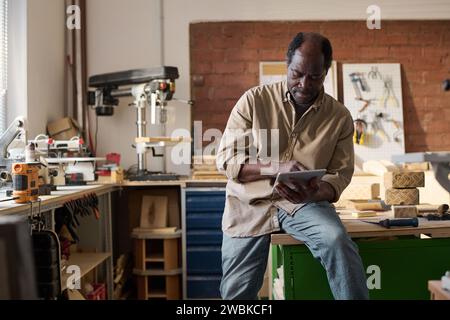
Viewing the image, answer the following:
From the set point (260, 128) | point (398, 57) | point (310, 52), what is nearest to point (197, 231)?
point (260, 128)

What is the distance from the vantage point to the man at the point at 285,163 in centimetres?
169

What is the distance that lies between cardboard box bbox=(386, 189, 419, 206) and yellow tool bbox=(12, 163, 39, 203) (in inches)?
58.3

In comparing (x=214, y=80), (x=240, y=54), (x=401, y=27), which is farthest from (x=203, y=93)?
(x=401, y=27)

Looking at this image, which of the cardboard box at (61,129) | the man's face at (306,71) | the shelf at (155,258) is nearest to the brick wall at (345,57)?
the cardboard box at (61,129)

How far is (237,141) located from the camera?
70.8 inches

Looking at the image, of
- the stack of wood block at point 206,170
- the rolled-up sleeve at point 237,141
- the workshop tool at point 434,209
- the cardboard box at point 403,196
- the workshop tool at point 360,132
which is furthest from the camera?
the workshop tool at point 360,132

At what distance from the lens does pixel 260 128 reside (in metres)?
1.82

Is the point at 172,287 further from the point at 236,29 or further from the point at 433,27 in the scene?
the point at 433,27

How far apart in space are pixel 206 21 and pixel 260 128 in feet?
6.73

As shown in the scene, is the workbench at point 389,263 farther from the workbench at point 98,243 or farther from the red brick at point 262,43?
the red brick at point 262,43

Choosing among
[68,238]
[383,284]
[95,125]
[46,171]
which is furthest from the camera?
[95,125]

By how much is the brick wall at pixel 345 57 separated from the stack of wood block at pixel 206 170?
0.52 m

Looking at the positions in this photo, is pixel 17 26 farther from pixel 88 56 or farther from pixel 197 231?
pixel 197 231

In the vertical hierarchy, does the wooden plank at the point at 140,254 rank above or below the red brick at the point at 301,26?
below
